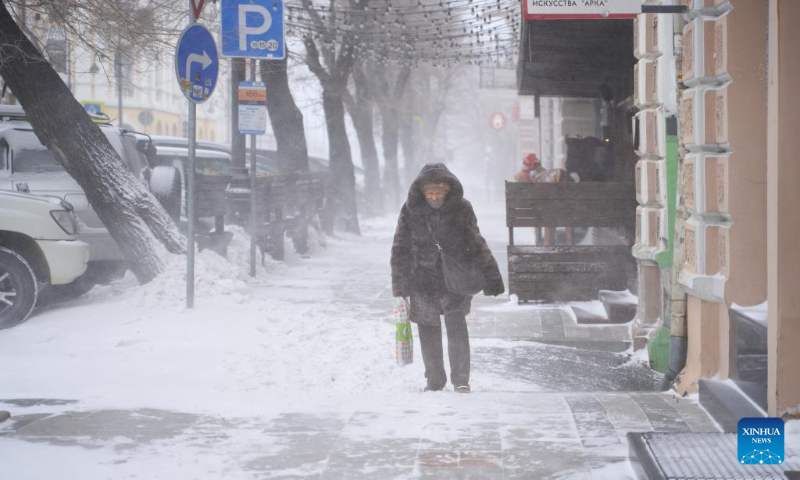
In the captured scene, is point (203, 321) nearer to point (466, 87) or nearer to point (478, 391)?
point (478, 391)

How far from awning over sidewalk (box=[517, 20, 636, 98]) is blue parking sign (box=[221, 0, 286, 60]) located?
2925 millimetres

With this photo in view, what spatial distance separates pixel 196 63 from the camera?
10742mm

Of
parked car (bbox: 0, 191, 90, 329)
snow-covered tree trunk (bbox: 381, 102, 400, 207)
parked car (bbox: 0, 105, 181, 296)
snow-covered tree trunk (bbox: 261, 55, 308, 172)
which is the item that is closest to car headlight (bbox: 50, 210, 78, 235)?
parked car (bbox: 0, 191, 90, 329)

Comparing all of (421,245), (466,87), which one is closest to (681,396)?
(421,245)

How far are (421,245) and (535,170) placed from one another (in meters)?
12.2

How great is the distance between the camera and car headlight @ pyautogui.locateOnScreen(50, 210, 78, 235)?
35.5ft

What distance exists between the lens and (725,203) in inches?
261

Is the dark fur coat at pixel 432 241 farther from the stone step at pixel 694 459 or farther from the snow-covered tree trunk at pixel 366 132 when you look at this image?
the snow-covered tree trunk at pixel 366 132

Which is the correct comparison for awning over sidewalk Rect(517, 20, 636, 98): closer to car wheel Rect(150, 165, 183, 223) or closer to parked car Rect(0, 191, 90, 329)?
car wheel Rect(150, 165, 183, 223)

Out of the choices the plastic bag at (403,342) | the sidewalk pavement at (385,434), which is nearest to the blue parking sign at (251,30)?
the plastic bag at (403,342)

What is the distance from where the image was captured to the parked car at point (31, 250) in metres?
10.3

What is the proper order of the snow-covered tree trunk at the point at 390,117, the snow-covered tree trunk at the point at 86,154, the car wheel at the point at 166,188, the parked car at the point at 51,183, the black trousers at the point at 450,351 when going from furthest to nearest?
the snow-covered tree trunk at the point at 390,117 → the car wheel at the point at 166,188 → the parked car at the point at 51,183 → the snow-covered tree trunk at the point at 86,154 → the black trousers at the point at 450,351

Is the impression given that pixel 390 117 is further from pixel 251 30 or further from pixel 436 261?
pixel 436 261

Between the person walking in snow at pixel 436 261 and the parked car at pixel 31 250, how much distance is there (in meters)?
4.44
